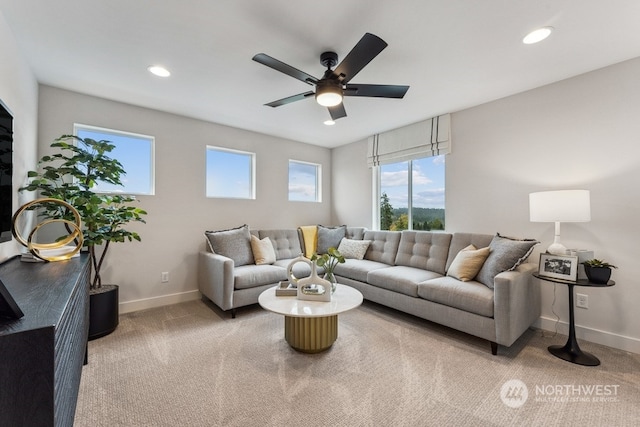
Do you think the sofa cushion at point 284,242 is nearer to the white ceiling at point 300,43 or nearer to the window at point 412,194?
the window at point 412,194

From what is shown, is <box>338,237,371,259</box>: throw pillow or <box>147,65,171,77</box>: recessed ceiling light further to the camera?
<box>338,237,371,259</box>: throw pillow

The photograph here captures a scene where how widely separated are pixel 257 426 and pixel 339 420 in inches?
17.9

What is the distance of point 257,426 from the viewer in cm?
148

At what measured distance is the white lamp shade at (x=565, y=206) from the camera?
2197 millimetres

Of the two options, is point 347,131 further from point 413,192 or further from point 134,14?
point 134,14

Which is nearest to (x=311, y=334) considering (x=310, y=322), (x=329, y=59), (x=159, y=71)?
(x=310, y=322)

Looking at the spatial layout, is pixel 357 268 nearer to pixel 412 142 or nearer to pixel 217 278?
pixel 217 278

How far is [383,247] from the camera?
3857mm

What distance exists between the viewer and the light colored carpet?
156cm

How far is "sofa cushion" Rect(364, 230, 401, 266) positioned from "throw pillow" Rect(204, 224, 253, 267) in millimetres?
1711

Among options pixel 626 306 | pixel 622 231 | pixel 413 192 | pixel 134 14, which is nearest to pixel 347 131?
pixel 413 192

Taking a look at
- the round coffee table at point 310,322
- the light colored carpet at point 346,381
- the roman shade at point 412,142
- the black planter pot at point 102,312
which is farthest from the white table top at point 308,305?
the roman shade at point 412,142

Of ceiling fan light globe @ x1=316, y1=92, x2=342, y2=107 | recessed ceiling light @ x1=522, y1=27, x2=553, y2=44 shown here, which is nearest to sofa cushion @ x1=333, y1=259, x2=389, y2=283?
ceiling fan light globe @ x1=316, y1=92, x2=342, y2=107

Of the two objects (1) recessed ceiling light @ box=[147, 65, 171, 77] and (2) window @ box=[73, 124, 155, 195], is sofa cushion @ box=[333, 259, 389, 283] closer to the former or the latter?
(2) window @ box=[73, 124, 155, 195]
